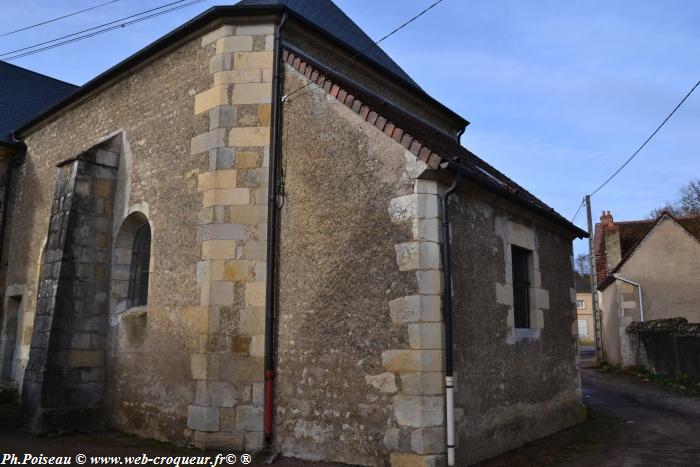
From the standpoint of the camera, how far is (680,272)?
17.6m

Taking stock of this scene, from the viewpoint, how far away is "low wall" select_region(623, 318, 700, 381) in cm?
1379

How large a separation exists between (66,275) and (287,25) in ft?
15.6

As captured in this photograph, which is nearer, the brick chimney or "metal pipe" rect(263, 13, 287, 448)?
"metal pipe" rect(263, 13, 287, 448)

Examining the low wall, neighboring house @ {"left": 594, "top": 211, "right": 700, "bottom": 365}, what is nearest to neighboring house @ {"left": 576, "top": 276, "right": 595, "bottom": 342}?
neighboring house @ {"left": 594, "top": 211, "right": 700, "bottom": 365}

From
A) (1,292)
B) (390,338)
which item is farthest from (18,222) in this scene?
(390,338)

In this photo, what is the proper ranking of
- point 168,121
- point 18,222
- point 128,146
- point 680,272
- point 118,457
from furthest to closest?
point 680,272, point 18,222, point 128,146, point 168,121, point 118,457

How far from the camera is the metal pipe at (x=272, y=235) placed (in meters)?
6.79

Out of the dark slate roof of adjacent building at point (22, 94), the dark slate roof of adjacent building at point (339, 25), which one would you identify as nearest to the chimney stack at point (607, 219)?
the dark slate roof of adjacent building at point (339, 25)

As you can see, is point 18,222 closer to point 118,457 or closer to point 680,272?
point 118,457

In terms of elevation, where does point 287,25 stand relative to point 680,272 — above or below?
above

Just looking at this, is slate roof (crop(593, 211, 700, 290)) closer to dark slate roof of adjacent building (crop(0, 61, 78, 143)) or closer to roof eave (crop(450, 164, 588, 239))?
roof eave (crop(450, 164, 588, 239))

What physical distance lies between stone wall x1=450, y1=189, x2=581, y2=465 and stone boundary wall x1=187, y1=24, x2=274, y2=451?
7.71 feet

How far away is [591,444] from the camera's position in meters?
7.88

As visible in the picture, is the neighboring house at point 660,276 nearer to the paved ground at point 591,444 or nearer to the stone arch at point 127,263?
the paved ground at point 591,444
